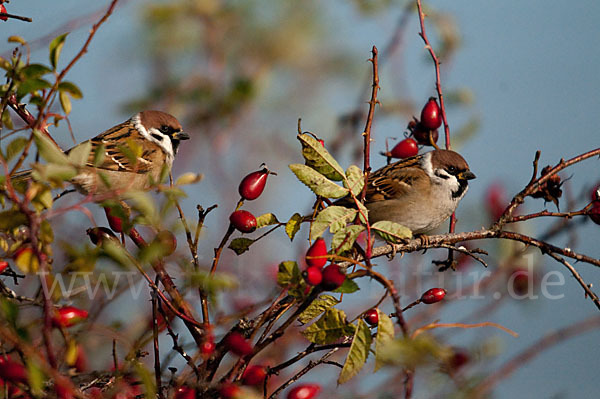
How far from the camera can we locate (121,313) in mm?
2137

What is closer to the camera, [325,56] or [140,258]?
[140,258]

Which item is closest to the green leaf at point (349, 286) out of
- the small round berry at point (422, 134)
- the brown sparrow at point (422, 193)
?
the small round berry at point (422, 134)

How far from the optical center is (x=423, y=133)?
74.4 inches

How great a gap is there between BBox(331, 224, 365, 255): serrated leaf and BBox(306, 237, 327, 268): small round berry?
0.12ft

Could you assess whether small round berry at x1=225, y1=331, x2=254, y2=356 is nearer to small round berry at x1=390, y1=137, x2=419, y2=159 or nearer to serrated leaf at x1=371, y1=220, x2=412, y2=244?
serrated leaf at x1=371, y1=220, x2=412, y2=244

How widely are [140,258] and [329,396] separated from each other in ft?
1.71

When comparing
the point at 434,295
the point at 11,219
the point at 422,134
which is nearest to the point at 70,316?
the point at 11,219

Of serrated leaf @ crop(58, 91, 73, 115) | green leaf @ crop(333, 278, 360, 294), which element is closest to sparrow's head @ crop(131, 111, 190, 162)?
serrated leaf @ crop(58, 91, 73, 115)

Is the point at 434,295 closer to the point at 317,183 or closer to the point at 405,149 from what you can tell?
the point at 317,183

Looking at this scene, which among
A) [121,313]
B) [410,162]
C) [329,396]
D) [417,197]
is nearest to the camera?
[329,396]

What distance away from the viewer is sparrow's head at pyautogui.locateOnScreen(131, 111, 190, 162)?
2.99 m

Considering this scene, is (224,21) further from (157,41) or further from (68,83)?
(68,83)

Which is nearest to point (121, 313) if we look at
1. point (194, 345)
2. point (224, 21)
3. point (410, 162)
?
point (194, 345)

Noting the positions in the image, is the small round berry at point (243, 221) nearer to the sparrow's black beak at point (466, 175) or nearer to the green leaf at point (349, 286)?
the green leaf at point (349, 286)
